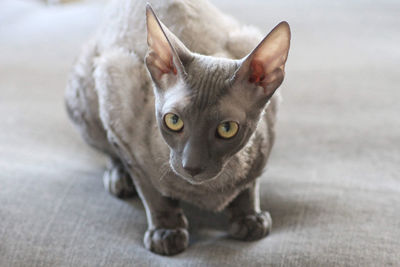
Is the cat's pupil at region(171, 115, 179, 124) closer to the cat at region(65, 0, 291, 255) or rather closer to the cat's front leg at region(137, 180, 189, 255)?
the cat at region(65, 0, 291, 255)

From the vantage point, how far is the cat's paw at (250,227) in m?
1.20

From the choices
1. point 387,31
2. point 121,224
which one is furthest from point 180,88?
point 387,31

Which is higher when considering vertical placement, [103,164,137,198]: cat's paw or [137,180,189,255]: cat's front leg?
[137,180,189,255]: cat's front leg

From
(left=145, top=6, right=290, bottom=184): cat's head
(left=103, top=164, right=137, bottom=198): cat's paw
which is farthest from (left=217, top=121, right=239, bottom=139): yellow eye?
(left=103, top=164, right=137, bottom=198): cat's paw

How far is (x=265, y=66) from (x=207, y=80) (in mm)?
102

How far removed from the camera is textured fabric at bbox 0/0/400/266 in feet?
3.76

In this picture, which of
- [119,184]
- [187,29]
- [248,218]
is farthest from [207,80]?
[119,184]

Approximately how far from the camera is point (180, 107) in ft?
2.98

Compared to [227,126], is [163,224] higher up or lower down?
lower down

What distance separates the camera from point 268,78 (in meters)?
0.93

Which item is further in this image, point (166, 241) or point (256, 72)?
point (166, 241)

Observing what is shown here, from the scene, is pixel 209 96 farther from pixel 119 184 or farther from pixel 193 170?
pixel 119 184

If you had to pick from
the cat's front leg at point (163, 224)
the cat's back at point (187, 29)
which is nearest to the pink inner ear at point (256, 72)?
the cat's back at point (187, 29)

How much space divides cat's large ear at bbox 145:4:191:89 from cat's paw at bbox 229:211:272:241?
40cm
